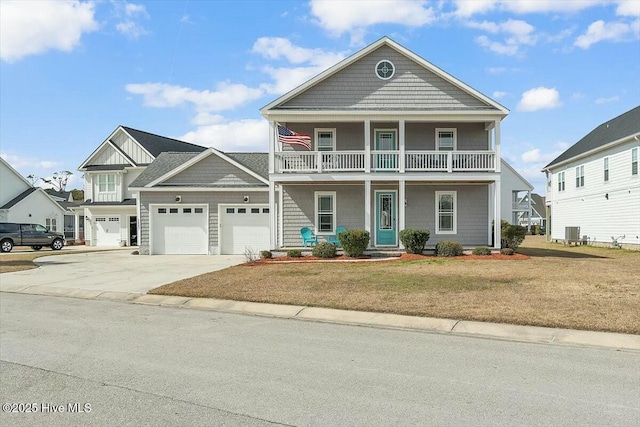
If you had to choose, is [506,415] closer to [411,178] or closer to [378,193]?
[411,178]

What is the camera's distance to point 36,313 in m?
9.63

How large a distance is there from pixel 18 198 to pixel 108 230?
37.9ft

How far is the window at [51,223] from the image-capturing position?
42000mm

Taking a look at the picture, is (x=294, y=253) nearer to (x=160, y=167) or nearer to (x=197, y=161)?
(x=197, y=161)

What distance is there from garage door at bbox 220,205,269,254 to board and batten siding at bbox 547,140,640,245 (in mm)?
17956

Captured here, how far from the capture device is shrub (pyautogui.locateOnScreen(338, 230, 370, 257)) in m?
18.3

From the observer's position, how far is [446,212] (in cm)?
2130

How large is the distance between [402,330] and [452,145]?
14.8 metres

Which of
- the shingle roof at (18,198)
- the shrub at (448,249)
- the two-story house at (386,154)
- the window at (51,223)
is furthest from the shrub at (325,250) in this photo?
the window at (51,223)

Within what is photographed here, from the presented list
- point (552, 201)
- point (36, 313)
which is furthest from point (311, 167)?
point (552, 201)

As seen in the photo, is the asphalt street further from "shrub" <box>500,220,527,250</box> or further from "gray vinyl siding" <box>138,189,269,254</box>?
"gray vinyl siding" <box>138,189,269,254</box>

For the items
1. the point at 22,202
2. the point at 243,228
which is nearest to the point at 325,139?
the point at 243,228

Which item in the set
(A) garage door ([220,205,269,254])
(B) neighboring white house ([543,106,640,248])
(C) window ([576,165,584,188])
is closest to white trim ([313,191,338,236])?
(A) garage door ([220,205,269,254])

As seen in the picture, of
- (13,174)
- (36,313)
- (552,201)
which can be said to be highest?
(13,174)
